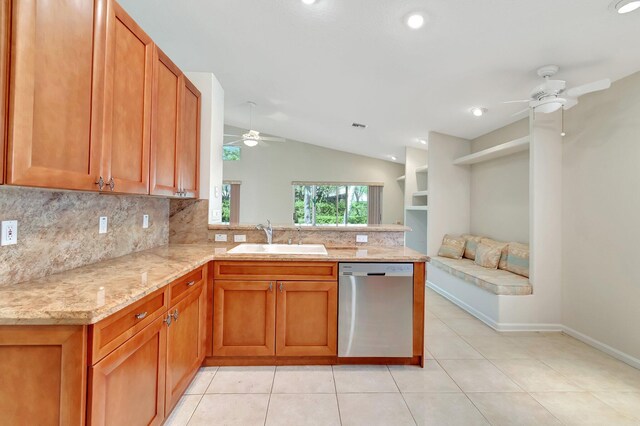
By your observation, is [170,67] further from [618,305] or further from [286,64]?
[618,305]

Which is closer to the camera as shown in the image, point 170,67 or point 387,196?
point 170,67

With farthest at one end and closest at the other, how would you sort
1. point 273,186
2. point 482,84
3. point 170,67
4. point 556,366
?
point 273,186 → point 482,84 → point 556,366 → point 170,67

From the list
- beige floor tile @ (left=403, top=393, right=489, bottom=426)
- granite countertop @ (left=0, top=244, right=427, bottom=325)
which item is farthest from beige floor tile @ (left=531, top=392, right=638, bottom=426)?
granite countertop @ (left=0, top=244, right=427, bottom=325)

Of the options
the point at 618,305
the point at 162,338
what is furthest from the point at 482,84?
the point at 162,338

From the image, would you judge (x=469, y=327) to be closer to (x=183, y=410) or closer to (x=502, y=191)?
(x=502, y=191)

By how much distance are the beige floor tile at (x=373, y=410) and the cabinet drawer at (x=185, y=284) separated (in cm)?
120

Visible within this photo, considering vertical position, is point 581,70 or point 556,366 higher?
point 581,70

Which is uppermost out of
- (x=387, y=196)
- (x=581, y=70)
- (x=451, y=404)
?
(x=581, y=70)

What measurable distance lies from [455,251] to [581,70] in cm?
272

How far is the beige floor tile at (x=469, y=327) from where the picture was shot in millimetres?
Result: 3086

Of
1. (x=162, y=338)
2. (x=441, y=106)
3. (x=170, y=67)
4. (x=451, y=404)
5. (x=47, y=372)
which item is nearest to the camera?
(x=47, y=372)

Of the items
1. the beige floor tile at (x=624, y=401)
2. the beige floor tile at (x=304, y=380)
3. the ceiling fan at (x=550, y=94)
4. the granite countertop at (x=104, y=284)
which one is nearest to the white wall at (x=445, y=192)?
the ceiling fan at (x=550, y=94)

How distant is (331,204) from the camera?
804 centimetres

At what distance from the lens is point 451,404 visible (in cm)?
192
